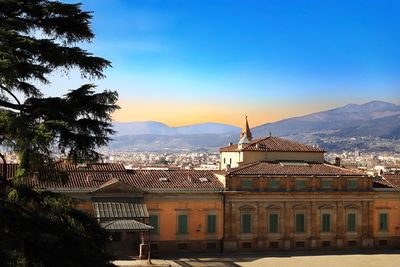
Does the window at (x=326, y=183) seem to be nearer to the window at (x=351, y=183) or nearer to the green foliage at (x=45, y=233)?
the window at (x=351, y=183)

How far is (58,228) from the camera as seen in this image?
10.7m

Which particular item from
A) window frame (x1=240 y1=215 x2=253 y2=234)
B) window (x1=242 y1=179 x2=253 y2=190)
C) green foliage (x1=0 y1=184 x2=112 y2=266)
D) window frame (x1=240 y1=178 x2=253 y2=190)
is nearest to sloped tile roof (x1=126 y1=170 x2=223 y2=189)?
window frame (x1=240 y1=178 x2=253 y2=190)

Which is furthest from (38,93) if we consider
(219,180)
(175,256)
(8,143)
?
(219,180)

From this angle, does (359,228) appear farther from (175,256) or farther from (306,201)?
(175,256)

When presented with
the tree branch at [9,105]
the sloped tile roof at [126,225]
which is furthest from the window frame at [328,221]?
the tree branch at [9,105]

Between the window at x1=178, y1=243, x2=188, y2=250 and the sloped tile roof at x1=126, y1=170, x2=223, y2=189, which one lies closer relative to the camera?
the window at x1=178, y1=243, x2=188, y2=250

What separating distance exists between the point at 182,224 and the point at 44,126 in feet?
91.1

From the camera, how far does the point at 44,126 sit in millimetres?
9906

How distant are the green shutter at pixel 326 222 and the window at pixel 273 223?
3251 millimetres

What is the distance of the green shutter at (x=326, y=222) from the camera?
3919cm

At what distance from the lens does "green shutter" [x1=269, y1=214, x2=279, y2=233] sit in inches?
1510

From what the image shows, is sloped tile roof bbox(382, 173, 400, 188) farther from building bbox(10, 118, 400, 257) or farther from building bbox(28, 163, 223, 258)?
building bbox(28, 163, 223, 258)

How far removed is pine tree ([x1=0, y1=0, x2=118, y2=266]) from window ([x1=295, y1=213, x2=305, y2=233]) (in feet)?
94.1

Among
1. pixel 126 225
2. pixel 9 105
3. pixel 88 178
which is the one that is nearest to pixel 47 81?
pixel 9 105
